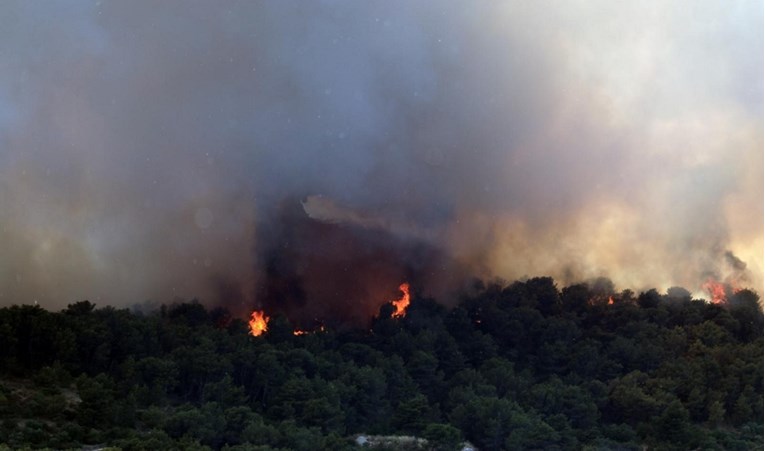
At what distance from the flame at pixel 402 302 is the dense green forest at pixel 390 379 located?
1.11m

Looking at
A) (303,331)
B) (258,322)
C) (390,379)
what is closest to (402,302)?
(303,331)

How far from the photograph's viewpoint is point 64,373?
42.3 meters

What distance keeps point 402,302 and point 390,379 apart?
1337cm

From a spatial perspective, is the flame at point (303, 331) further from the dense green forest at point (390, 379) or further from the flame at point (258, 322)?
the flame at point (258, 322)

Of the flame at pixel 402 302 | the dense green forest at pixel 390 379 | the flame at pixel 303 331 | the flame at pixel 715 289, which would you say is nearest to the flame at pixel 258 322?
the dense green forest at pixel 390 379

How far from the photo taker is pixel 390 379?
48344 millimetres

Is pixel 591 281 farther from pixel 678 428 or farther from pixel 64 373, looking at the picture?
pixel 64 373

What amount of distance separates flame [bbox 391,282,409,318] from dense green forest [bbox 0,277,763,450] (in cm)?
111

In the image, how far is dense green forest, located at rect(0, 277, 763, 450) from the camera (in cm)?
3950

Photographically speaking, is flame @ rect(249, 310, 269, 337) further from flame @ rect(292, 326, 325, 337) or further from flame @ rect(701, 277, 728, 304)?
flame @ rect(701, 277, 728, 304)

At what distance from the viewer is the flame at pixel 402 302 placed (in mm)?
58647

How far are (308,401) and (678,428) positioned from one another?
17380mm

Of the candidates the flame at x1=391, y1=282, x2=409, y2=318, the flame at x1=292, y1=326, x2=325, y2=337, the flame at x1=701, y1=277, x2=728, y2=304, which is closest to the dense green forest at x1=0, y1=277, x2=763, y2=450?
the flame at x1=292, y1=326, x2=325, y2=337

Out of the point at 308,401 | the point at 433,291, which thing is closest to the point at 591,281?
the point at 433,291
